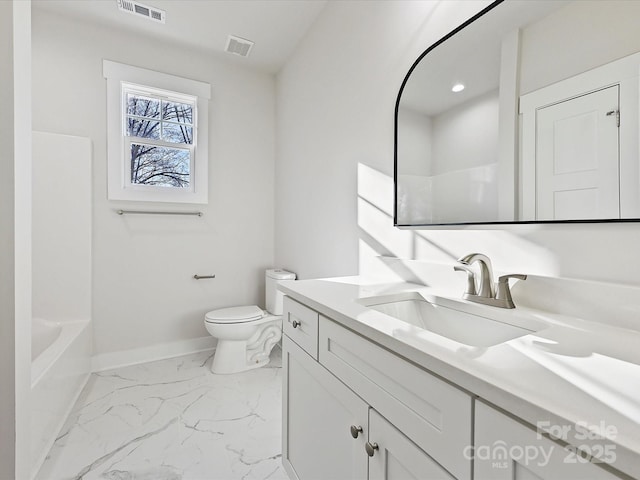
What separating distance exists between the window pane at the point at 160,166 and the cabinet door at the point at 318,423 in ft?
6.52

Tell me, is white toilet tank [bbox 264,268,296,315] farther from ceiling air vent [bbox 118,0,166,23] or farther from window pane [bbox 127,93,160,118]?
ceiling air vent [bbox 118,0,166,23]

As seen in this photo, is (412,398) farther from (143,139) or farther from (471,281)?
(143,139)

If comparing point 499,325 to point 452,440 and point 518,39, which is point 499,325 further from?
point 518,39

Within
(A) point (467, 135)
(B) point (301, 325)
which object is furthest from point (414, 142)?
(B) point (301, 325)

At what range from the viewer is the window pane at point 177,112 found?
2603 millimetres

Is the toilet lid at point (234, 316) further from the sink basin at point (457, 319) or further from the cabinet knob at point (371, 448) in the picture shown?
the cabinet knob at point (371, 448)

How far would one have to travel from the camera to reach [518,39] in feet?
3.25

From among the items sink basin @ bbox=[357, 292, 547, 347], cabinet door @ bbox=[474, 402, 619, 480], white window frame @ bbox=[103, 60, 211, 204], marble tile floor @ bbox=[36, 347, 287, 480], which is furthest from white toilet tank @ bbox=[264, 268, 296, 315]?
cabinet door @ bbox=[474, 402, 619, 480]

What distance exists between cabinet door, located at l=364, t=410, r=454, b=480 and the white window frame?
243 cm

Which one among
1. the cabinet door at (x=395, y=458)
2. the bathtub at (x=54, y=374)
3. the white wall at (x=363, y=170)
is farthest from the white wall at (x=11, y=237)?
the white wall at (x=363, y=170)

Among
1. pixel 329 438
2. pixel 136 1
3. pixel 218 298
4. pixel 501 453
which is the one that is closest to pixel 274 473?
pixel 329 438

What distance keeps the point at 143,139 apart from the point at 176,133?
0.27 meters

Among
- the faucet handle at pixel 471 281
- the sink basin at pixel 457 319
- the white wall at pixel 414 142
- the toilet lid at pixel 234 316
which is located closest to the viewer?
the sink basin at pixel 457 319

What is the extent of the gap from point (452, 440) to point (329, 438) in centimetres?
52
